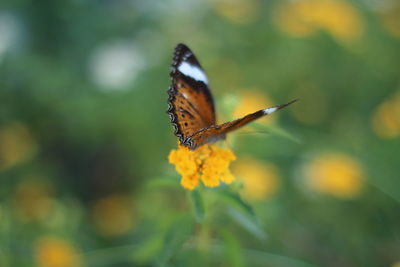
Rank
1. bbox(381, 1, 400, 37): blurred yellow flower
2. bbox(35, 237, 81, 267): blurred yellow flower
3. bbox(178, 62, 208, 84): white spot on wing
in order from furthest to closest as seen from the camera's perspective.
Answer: bbox(381, 1, 400, 37): blurred yellow flower → bbox(35, 237, 81, 267): blurred yellow flower → bbox(178, 62, 208, 84): white spot on wing

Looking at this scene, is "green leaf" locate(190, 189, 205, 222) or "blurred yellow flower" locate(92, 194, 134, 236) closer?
"green leaf" locate(190, 189, 205, 222)

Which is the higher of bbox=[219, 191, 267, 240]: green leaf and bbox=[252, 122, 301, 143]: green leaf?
bbox=[252, 122, 301, 143]: green leaf

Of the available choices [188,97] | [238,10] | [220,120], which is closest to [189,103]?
[188,97]

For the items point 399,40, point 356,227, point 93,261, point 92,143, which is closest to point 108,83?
point 92,143

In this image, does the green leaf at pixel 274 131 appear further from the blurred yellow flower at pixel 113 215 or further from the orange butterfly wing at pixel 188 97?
the blurred yellow flower at pixel 113 215

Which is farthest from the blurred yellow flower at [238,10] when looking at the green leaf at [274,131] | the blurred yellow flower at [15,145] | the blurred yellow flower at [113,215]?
the green leaf at [274,131]

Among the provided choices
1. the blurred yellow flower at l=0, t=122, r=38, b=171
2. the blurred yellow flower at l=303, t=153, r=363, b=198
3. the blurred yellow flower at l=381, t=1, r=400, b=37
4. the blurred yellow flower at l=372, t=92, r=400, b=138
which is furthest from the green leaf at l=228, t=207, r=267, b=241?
the blurred yellow flower at l=381, t=1, r=400, b=37

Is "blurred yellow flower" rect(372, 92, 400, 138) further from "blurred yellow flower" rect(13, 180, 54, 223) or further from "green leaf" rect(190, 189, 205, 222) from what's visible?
"blurred yellow flower" rect(13, 180, 54, 223)

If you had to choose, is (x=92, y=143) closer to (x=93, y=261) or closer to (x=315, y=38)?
(x=93, y=261)
